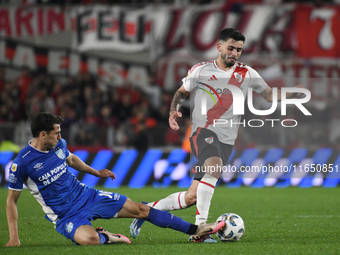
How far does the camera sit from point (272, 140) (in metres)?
13.1

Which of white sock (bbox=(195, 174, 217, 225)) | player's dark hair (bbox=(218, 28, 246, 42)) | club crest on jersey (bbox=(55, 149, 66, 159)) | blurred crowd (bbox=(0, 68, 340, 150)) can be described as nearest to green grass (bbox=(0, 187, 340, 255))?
white sock (bbox=(195, 174, 217, 225))

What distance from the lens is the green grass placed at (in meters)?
4.89

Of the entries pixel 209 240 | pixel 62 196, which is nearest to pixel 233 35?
pixel 209 240

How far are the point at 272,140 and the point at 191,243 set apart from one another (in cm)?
814

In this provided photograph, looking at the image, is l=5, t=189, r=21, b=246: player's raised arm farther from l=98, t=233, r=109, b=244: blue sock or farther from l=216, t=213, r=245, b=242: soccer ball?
l=216, t=213, r=245, b=242: soccer ball

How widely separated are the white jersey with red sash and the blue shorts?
1.36 m

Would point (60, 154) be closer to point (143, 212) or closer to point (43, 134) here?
point (43, 134)

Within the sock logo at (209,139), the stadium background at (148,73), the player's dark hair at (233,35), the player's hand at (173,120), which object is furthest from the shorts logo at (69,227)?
the stadium background at (148,73)

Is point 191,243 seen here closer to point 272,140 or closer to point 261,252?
point 261,252

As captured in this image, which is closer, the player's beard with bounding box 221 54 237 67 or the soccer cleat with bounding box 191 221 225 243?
the soccer cleat with bounding box 191 221 225 243

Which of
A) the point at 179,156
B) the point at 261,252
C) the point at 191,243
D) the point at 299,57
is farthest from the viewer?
the point at 299,57

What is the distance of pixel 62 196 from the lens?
16.8ft

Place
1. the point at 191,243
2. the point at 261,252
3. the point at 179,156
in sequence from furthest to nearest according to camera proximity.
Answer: the point at 179,156
the point at 191,243
the point at 261,252

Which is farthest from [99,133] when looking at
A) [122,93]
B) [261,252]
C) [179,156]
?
[261,252]
